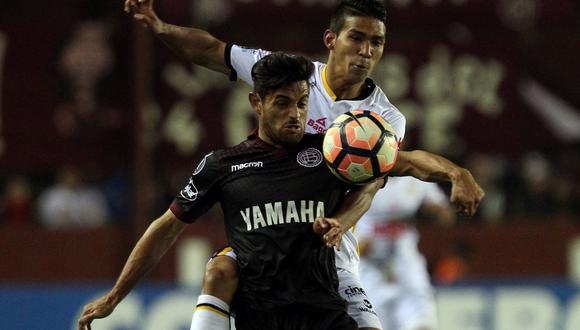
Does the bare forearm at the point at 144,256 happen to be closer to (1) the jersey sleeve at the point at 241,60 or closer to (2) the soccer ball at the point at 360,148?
(2) the soccer ball at the point at 360,148

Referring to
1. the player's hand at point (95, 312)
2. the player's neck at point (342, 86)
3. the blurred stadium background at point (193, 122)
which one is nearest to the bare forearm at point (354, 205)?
the player's neck at point (342, 86)

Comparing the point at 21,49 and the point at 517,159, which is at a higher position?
the point at 21,49

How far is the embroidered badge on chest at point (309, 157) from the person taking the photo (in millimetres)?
6289

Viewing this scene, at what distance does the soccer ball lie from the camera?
6066 millimetres

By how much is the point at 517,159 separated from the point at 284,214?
725cm

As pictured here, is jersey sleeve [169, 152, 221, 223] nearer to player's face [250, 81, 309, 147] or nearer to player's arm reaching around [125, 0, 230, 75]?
player's face [250, 81, 309, 147]

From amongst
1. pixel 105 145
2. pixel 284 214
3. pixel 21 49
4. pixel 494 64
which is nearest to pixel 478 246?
pixel 494 64

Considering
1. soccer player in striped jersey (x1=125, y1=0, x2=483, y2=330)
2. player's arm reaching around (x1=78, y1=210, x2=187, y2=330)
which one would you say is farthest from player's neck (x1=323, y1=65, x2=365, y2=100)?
player's arm reaching around (x1=78, y1=210, x2=187, y2=330)

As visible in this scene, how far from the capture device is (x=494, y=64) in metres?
12.1

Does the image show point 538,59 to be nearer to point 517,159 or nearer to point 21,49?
point 517,159

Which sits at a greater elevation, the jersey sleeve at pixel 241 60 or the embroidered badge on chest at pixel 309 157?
the jersey sleeve at pixel 241 60

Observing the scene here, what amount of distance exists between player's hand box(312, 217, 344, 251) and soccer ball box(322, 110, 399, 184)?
31cm

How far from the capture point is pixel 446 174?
6125mm

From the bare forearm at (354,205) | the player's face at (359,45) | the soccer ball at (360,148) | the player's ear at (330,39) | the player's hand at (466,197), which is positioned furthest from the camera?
the player's ear at (330,39)
